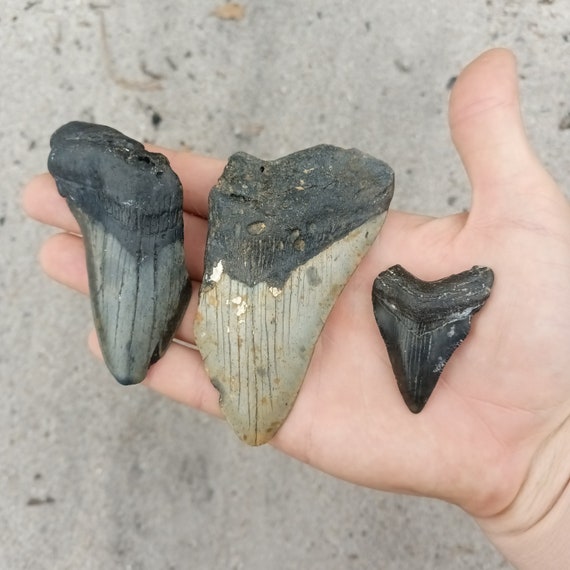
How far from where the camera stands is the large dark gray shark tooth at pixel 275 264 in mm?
1768

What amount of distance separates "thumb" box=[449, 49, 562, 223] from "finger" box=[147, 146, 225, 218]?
0.62 metres

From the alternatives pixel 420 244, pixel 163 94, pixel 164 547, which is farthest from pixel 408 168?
pixel 164 547

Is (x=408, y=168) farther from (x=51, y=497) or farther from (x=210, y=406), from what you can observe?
(x=51, y=497)

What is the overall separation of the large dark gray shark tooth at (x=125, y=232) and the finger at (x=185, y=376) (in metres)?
0.12

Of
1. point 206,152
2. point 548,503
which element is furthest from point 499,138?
point 206,152

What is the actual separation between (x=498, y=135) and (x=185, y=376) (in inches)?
36.7

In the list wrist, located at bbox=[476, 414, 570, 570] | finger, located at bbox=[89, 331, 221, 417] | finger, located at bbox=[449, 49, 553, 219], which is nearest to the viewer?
finger, located at bbox=[449, 49, 553, 219]

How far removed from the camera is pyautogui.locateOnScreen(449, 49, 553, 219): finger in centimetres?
170

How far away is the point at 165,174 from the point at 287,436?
686mm

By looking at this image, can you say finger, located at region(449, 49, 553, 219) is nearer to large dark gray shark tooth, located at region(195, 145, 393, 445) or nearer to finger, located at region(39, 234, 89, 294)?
large dark gray shark tooth, located at region(195, 145, 393, 445)

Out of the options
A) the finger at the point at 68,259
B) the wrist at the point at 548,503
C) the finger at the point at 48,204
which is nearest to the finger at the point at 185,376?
the finger at the point at 68,259

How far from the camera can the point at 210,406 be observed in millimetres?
1956

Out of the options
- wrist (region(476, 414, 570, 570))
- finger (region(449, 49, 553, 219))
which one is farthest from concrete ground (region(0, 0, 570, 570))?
finger (region(449, 49, 553, 219))

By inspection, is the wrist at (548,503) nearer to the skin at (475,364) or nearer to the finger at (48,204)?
the skin at (475,364)
